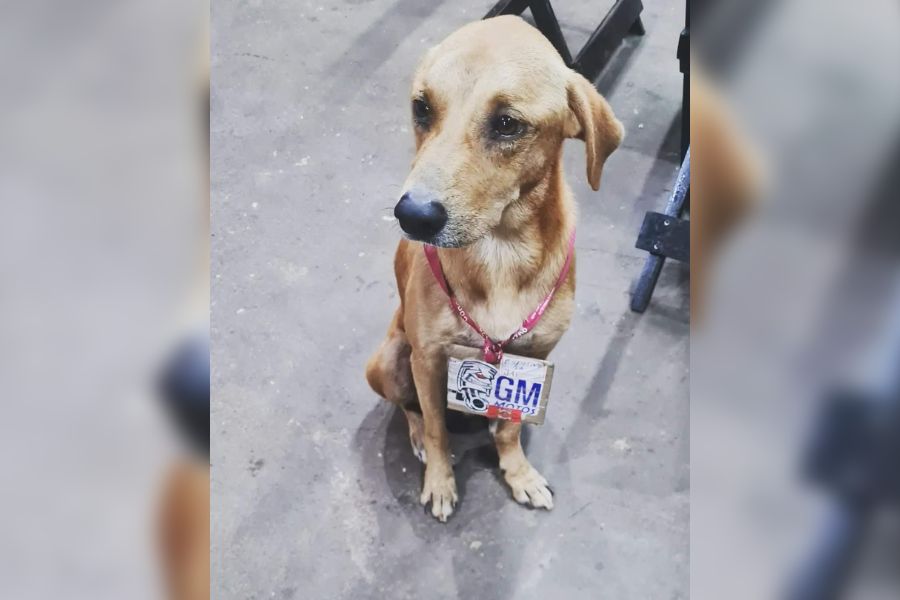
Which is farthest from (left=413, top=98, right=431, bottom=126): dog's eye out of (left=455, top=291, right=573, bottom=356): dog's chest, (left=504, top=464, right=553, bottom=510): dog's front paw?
(left=504, top=464, right=553, bottom=510): dog's front paw

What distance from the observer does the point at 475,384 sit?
213cm

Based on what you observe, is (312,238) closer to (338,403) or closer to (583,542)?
(338,403)

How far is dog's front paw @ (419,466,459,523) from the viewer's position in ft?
7.90

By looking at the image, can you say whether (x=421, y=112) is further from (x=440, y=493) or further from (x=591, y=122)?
(x=440, y=493)

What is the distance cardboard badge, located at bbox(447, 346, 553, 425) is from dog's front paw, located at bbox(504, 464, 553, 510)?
12.0 inches

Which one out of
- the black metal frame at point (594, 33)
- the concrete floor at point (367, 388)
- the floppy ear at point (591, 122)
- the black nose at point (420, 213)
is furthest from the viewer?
the black metal frame at point (594, 33)

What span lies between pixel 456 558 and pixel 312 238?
140 centimetres

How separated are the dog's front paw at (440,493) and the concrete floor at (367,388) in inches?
1.5

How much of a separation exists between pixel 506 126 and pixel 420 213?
252 millimetres

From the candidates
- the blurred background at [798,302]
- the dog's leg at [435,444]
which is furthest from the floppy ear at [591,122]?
the blurred background at [798,302]

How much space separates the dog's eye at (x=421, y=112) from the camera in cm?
171

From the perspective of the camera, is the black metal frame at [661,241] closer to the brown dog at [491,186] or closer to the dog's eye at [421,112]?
the brown dog at [491,186]

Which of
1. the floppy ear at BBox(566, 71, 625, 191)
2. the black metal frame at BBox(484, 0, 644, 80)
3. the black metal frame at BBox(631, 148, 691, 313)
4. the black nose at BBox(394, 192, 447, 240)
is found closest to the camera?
the black nose at BBox(394, 192, 447, 240)

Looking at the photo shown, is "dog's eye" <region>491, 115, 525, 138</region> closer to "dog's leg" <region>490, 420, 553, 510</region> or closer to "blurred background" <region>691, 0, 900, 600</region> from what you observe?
"dog's leg" <region>490, 420, 553, 510</region>
